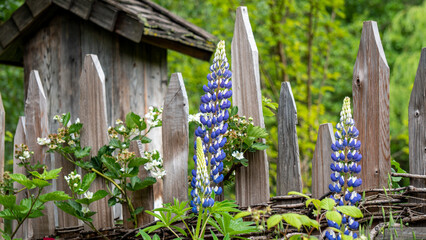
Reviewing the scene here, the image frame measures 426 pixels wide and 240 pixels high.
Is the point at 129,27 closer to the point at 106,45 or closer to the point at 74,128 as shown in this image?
the point at 106,45

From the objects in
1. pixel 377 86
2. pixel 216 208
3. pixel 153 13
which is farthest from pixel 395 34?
pixel 216 208

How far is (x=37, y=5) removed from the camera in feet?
14.8

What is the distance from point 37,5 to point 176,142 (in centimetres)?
273

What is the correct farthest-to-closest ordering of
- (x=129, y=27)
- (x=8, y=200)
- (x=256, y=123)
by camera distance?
(x=129, y=27)
(x=256, y=123)
(x=8, y=200)

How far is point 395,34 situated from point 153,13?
28.1 feet

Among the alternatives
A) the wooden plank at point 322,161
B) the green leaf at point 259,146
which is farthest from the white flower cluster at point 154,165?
the wooden plank at point 322,161

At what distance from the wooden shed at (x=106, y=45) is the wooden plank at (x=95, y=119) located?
4.36 ft

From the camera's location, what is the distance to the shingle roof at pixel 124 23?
13.4ft

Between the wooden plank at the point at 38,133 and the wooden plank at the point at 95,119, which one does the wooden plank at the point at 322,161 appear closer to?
the wooden plank at the point at 95,119

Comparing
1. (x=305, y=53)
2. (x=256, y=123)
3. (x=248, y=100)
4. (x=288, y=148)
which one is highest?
(x=305, y=53)

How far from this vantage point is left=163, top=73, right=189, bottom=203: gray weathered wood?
8.27 feet

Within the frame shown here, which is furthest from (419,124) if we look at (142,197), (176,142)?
(142,197)

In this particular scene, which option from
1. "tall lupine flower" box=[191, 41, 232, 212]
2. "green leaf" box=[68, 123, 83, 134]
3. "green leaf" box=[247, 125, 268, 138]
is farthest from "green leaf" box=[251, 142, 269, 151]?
"green leaf" box=[68, 123, 83, 134]

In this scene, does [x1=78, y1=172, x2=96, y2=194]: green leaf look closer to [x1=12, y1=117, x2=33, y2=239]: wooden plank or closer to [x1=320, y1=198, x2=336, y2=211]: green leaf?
[x1=12, y1=117, x2=33, y2=239]: wooden plank
